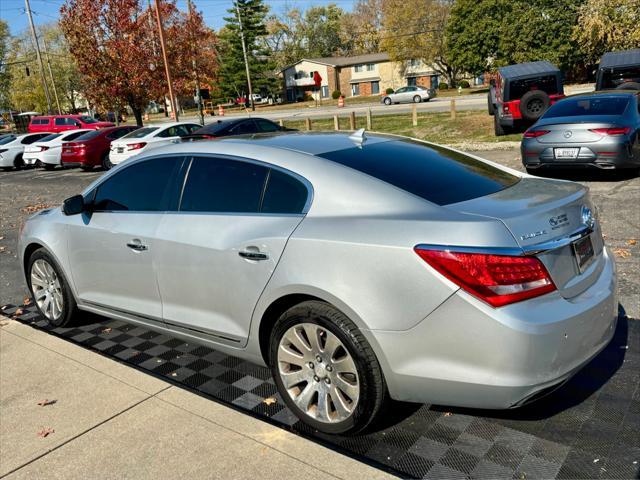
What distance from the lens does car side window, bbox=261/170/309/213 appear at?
3.17 metres

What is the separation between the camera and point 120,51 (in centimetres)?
2761

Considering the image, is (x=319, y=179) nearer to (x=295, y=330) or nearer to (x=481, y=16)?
(x=295, y=330)

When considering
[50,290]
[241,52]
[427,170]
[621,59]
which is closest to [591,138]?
[427,170]

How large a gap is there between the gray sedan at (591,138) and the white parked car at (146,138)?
1099 cm

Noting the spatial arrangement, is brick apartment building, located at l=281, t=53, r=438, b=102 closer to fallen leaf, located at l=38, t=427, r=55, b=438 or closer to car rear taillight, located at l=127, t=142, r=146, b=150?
car rear taillight, located at l=127, t=142, r=146, b=150

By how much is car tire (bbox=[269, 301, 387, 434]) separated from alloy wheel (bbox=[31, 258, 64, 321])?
98.2 inches

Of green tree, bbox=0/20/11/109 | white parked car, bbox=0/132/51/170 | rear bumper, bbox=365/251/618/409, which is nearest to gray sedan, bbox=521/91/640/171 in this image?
rear bumper, bbox=365/251/618/409

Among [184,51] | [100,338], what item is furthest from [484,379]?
[184,51]

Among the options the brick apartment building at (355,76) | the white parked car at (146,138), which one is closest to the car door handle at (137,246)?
the white parked car at (146,138)

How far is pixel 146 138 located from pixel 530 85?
1109 centimetres

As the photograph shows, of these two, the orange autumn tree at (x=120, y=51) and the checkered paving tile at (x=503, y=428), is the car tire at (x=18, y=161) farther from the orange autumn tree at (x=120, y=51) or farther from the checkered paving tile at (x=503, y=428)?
the checkered paving tile at (x=503, y=428)

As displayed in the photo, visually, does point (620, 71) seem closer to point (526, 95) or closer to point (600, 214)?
point (526, 95)

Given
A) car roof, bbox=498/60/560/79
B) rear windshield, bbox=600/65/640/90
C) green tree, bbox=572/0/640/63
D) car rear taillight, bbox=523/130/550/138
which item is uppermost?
green tree, bbox=572/0/640/63

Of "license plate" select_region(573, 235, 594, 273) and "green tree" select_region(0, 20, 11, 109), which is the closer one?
"license plate" select_region(573, 235, 594, 273)
